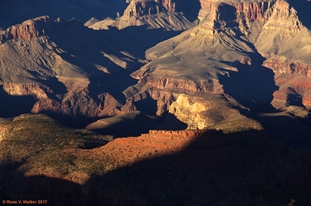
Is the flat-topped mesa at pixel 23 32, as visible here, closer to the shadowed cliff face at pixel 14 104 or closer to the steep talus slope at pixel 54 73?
the steep talus slope at pixel 54 73

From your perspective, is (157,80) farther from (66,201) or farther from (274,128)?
(66,201)

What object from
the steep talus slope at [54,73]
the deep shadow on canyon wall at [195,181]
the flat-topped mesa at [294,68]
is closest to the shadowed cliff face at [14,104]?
the steep talus slope at [54,73]

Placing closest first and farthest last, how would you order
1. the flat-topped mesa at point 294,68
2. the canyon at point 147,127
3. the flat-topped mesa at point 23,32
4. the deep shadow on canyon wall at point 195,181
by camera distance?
the deep shadow on canyon wall at point 195,181, the canyon at point 147,127, the flat-topped mesa at point 23,32, the flat-topped mesa at point 294,68

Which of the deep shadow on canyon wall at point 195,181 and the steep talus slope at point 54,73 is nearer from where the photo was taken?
the deep shadow on canyon wall at point 195,181

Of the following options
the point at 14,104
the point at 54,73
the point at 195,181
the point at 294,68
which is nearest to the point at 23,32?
the point at 54,73

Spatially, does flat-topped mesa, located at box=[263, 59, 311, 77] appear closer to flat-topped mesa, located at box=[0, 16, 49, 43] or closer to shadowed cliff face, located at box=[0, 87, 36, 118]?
flat-topped mesa, located at box=[0, 16, 49, 43]

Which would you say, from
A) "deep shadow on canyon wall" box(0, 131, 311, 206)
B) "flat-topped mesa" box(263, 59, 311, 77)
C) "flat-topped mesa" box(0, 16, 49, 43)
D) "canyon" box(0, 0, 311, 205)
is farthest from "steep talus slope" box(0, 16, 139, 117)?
"deep shadow on canyon wall" box(0, 131, 311, 206)

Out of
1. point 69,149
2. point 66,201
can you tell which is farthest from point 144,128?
point 66,201

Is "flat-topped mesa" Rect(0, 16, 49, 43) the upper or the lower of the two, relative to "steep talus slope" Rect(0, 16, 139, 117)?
upper
